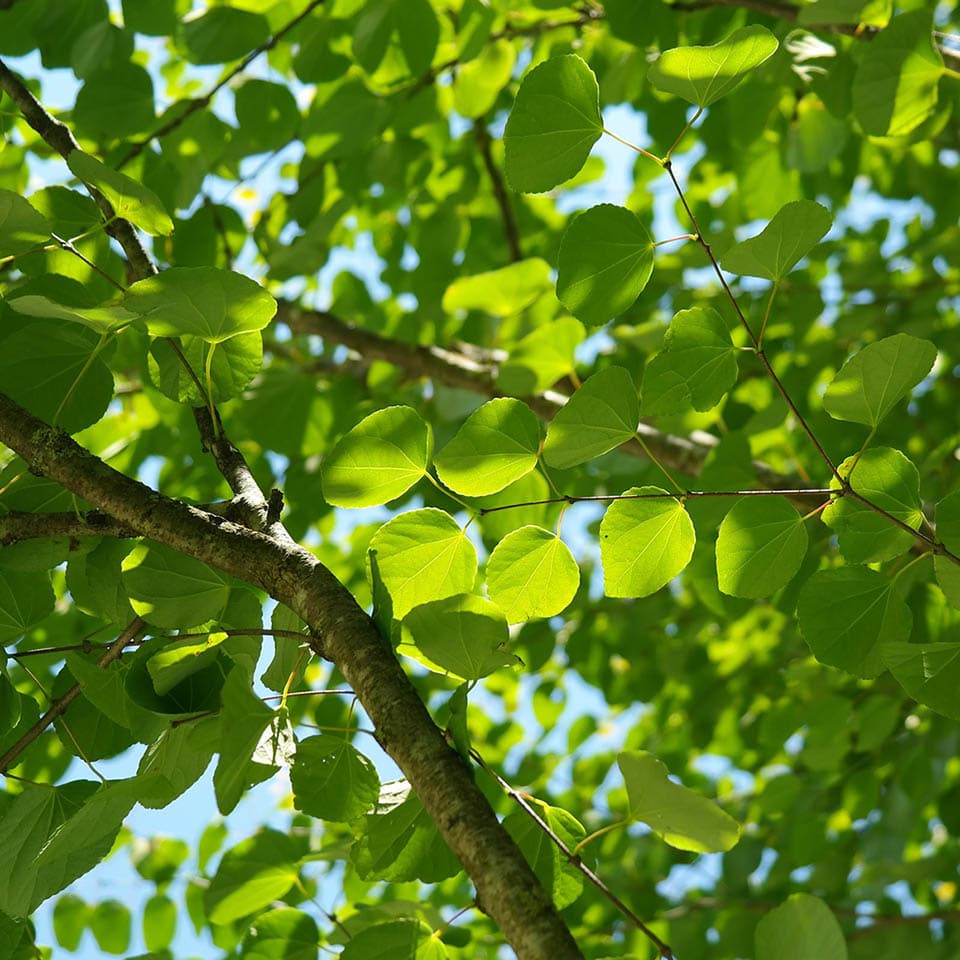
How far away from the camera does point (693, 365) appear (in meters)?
0.65

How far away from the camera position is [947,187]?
1973mm

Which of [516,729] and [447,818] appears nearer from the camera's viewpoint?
[447,818]

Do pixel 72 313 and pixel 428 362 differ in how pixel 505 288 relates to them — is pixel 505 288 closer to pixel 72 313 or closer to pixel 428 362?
pixel 428 362

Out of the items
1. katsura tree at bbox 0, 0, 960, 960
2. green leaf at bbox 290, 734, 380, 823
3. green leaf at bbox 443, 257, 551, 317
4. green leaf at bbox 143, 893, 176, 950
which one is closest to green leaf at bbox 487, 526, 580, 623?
katsura tree at bbox 0, 0, 960, 960

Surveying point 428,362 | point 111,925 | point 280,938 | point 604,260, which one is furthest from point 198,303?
point 111,925

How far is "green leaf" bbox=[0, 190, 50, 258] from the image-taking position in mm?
597

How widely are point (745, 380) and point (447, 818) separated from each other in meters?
1.25

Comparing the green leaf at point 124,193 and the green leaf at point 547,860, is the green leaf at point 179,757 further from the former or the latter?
the green leaf at point 124,193

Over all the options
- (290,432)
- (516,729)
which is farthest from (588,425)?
(516,729)

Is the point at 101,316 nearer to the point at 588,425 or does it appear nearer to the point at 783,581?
the point at 588,425

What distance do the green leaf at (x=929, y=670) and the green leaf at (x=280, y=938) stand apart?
0.51 metres

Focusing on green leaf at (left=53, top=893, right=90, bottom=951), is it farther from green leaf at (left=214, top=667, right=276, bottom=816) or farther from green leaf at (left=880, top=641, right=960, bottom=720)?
green leaf at (left=880, top=641, right=960, bottom=720)

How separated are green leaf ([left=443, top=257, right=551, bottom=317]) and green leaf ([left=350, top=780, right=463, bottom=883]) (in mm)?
767

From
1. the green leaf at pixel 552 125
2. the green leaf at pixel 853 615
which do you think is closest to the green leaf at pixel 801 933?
the green leaf at pixel 853 615
